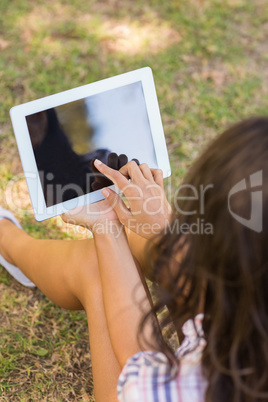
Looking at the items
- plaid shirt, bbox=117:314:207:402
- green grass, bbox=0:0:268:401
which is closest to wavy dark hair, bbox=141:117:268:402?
plaid shirt, bbox=117:314:207:402

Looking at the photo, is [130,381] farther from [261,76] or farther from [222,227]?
[261,76]

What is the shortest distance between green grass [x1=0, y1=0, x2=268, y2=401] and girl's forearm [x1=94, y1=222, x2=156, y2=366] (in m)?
0.57

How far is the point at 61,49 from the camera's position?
2.22m

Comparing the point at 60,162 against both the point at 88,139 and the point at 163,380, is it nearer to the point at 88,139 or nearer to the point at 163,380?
the point at 88,139

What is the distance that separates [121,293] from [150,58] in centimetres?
153

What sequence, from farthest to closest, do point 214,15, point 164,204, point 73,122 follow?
point 214,15
point 73,122
point 164,204

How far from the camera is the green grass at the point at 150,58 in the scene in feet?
6.57

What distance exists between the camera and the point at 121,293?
3.40 feet

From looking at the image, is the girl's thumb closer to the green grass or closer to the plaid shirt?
the plaid shirt

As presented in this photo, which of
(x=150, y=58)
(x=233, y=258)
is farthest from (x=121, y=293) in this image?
(x=150, y=58)

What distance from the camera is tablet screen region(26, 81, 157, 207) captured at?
1289 millimetres

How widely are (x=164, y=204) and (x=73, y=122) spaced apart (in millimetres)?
363

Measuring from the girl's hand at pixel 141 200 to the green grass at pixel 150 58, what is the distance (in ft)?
1.81

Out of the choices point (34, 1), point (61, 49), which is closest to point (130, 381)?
point (61, 49)
